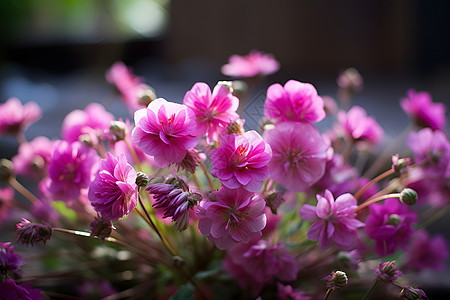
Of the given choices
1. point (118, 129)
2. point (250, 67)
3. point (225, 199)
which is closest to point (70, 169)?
point (118, 129)

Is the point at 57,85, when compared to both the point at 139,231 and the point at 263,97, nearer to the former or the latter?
the point at 139,231

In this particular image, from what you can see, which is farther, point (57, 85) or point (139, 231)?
point (57, 85)

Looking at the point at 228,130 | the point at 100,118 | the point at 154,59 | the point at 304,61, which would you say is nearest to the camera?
the point at 228,130

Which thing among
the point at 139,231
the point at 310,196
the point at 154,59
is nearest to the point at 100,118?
the point at 139,231

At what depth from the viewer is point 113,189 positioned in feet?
0.99

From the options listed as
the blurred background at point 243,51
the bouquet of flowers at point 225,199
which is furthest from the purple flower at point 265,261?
the blurred background at point 243,51

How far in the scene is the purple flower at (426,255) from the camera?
492 millimetres

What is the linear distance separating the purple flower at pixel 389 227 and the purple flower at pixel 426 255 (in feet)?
0.47

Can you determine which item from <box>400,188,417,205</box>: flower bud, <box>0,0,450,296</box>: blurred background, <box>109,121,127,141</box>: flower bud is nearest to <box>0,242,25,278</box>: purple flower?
<box>109,121,127,141</box>: flower bud

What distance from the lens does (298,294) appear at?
14.9 inches

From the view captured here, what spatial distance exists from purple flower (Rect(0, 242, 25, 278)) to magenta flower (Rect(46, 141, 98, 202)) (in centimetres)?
7

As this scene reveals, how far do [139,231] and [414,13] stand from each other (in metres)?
1.19

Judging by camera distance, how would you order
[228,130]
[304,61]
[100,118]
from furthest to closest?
[304,61] < [100,118] < [228,130]

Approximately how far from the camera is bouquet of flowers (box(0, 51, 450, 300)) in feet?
1.01
